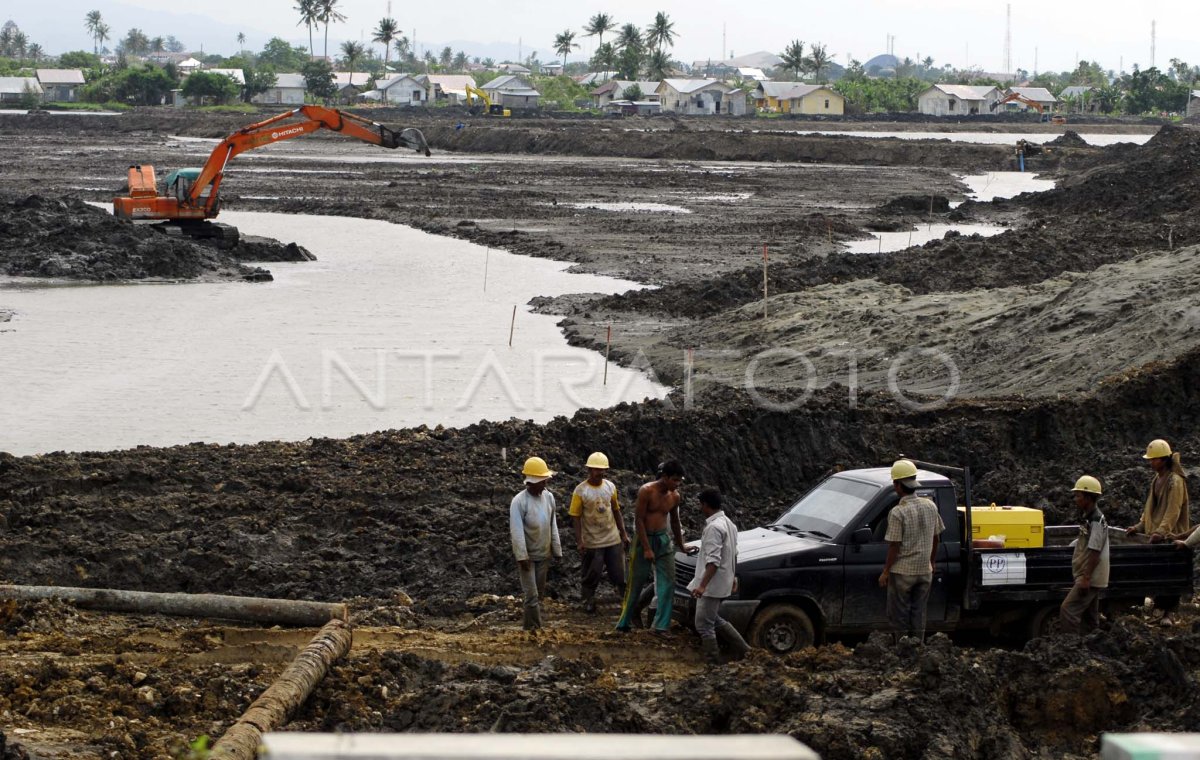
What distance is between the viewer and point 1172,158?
154 feet

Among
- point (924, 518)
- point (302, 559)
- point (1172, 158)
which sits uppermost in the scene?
point (1172, 158)

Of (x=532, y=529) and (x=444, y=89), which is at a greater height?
(x=444, y=89)

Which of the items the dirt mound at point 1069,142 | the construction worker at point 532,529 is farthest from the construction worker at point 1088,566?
the dirt mound at point 1069,142

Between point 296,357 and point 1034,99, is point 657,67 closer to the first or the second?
point 1034,99

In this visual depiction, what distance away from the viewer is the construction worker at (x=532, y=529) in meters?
11.5

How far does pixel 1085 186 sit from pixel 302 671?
42.1 metres

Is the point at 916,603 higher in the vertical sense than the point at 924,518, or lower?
lower

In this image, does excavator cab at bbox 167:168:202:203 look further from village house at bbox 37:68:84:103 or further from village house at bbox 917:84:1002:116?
village house at bbox 37:68:84:103

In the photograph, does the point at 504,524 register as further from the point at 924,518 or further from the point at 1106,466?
the point at 1106,466

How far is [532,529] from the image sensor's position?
457 inches

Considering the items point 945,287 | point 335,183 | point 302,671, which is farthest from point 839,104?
point 302,671

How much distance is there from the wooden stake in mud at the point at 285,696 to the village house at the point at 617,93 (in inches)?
5502

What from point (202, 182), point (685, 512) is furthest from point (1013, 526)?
point (202, 182)

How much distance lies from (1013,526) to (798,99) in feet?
439
